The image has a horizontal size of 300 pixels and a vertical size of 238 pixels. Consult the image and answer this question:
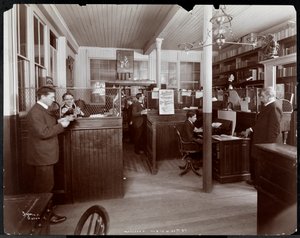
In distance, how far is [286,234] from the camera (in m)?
2.12

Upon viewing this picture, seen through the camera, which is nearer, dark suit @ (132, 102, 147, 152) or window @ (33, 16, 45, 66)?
window @ (33, 16, 45, 66)

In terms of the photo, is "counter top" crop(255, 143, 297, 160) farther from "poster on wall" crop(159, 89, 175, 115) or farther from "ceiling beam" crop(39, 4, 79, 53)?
"ceiling beam" crop(39, 4, 79, 53)

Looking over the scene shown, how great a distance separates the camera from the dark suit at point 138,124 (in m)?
5.59

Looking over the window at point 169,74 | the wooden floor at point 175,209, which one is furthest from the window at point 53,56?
the window at point 169,74

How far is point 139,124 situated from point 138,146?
21.9 inches

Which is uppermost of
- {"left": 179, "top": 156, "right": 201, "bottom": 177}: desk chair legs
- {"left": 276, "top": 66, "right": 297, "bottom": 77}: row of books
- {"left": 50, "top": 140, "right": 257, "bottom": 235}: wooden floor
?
{"left": 276, "top": 66, "right": 297, "bottom": 77}: row of books

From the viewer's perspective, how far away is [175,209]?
9.61 feet

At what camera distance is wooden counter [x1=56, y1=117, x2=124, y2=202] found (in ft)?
10.0

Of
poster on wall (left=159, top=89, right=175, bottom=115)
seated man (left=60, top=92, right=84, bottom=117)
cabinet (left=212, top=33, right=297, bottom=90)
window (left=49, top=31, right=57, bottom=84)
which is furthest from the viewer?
cabinet (left=212, top=33, right=297, bottom=90)

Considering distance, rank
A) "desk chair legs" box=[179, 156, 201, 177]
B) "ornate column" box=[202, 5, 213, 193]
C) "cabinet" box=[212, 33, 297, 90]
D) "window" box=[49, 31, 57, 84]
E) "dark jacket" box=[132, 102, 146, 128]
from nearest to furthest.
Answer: "ornate column" box=[202, 5, 213, 193] < "desk chair legs" box=[179, 156, 201, 177] < "window" box=[49, 31, 57, 84] < "cabinet" box=[212, 33, 297, 90] < "dark jacket" box=[132, 102, 146, 128]

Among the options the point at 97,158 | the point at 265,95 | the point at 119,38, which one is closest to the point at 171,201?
the point at 97,158

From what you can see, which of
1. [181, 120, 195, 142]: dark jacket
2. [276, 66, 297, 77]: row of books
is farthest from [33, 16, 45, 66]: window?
[276, 66, 297, 77]: row of books

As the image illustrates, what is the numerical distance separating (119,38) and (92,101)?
10.6 feet

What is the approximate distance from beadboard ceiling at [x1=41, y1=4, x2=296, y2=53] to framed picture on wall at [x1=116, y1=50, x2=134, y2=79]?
1.31m
